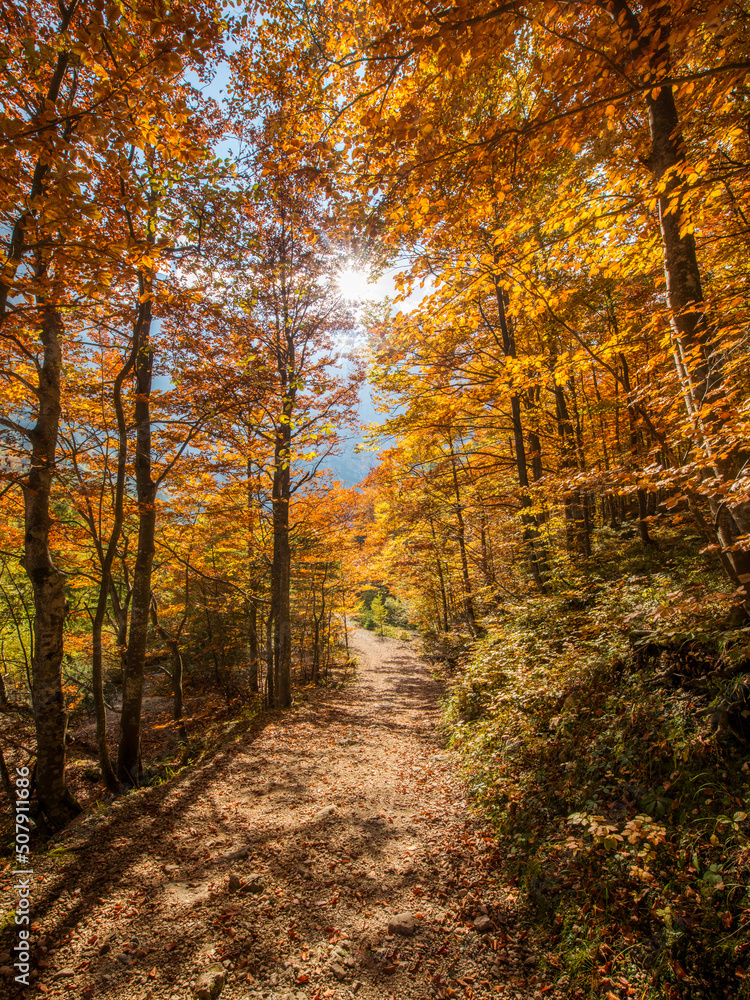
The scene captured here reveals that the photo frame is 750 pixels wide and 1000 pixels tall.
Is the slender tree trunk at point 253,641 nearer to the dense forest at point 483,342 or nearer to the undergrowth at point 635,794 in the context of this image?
the dense forest at point 483,342

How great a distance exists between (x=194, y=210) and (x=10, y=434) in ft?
13.9

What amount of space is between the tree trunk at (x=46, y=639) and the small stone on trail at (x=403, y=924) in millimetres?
4561

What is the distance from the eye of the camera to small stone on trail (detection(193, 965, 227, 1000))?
2559 millimetres

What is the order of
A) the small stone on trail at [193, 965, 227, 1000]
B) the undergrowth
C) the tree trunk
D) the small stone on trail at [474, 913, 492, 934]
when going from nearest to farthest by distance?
the undergrowth, the small stone on trail at [193, 965, 227, 1000], the small stone on trail at [474, 913, 492, 934], the tree trunk

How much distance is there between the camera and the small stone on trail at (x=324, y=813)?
476 centimetres

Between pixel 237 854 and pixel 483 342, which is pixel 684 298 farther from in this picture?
pixel 237 854

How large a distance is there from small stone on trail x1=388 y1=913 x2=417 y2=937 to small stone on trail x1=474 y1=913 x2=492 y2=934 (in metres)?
0.51

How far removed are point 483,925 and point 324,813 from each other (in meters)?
2.40

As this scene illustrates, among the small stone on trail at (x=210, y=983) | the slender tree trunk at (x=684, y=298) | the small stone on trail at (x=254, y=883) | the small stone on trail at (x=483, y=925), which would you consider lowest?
the small stone on trail at (x=483, y=925)

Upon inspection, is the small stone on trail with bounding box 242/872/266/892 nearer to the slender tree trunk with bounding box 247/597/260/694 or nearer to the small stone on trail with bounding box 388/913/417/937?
the small stone on trail with bounding box 388/913/417/937

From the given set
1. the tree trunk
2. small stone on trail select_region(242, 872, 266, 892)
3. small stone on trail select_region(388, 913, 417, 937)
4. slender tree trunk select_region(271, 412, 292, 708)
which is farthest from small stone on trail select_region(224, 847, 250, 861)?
slender tree trunk select_region(271, 412, 292, 708)

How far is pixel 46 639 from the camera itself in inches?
193

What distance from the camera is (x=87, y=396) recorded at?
23.0 ft

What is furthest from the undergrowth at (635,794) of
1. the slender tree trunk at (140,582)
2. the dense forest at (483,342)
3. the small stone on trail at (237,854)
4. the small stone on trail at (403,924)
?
the slender tree trunk at (140,582)
